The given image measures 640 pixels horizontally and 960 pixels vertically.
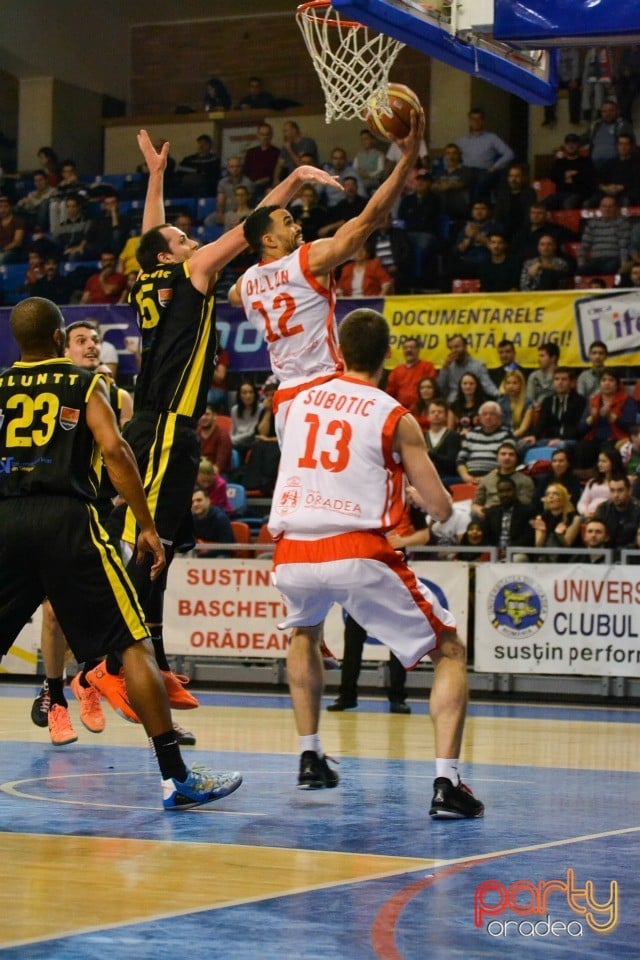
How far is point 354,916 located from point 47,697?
483 centimetres

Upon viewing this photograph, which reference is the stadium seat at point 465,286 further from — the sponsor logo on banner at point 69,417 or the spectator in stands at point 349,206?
the sponsor logo on banner at point 69,417

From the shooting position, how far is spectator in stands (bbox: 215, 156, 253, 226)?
68.0ft

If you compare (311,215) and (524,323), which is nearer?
(524,323)

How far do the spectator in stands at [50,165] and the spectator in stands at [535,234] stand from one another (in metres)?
8.59

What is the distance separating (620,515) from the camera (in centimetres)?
1337

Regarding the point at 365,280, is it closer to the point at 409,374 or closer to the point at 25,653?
the point at 409,374

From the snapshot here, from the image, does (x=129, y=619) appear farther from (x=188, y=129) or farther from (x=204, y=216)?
(x=188, y=129)

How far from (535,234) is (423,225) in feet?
5.89

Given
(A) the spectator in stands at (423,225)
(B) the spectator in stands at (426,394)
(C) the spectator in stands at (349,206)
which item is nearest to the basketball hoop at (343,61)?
(B) the spectator in stands at (426,394)

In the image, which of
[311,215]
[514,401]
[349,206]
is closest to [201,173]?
[349,206]

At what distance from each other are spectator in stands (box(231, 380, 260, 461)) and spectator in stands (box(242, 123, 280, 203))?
514 centimetres

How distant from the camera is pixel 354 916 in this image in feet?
13.6

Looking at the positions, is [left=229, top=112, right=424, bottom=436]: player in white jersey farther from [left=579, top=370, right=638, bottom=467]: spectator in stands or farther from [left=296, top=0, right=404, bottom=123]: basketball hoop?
[left=579, top=370, right=638, bottom=467]: spectator in stands

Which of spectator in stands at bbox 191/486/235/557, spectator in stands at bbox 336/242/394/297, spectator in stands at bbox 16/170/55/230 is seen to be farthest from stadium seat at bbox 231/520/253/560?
spectator in stands at bbox 16/170/55/230
